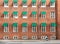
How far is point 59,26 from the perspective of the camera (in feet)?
139

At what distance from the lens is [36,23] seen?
42.6 m

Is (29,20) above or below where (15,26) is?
above

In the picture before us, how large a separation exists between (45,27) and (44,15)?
87.2 inches

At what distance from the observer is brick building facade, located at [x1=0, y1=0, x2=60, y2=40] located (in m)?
42.5

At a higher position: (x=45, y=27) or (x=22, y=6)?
(x=22, y=6)

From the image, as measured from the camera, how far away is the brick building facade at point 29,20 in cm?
4253

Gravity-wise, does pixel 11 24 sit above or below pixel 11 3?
below

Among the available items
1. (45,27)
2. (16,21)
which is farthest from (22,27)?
(45,27)

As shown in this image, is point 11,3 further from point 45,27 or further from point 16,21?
point 45,27

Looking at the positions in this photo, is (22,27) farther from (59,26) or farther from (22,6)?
(59,26)

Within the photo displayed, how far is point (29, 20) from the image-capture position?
42719 millimetres

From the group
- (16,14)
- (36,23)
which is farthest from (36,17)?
(16,14)

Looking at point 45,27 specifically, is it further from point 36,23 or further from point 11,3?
point 11,3

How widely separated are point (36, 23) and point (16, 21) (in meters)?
3.69
